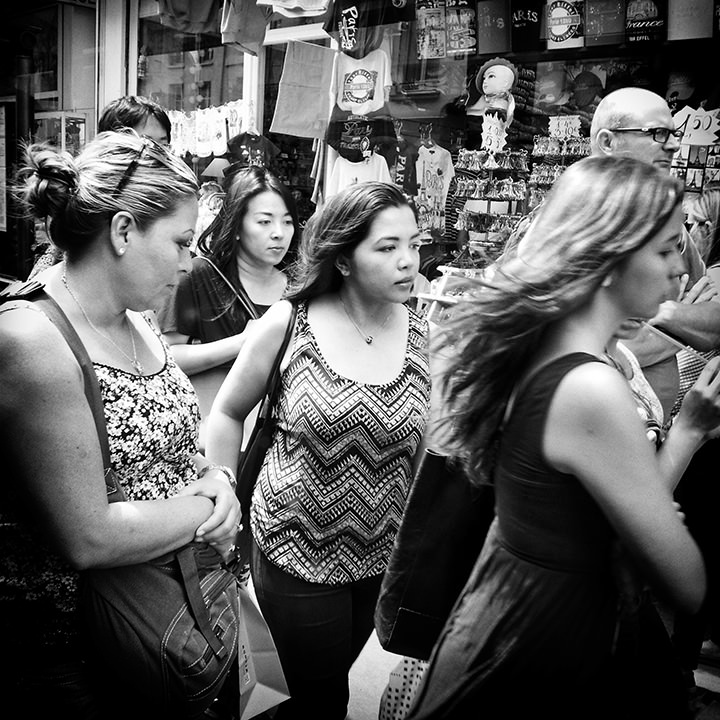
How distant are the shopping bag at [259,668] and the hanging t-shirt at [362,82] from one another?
3677 mm

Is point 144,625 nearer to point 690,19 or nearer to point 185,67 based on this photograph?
point 690,19

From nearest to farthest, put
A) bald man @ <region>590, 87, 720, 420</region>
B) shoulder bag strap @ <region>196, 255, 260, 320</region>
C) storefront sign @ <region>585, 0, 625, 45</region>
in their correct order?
1. bald man @ <region>590, 87, 720, 420</region>
2. shoulder bag strap @ <region>196, 255, 260, 320</region>
3. storefront sign @ <region>585, 0, 625, 45</region>

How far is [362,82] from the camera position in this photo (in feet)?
16.0

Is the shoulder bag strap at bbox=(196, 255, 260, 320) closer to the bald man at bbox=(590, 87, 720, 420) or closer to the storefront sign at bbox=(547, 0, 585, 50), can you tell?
the bald man at bbox=(590, 87, 720, 420)

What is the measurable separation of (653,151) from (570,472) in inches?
82.8

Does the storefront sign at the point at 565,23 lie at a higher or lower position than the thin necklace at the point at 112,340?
→ higher

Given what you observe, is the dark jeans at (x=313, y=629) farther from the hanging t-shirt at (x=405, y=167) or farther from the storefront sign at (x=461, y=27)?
the storefront sign at (x=461, y=27)

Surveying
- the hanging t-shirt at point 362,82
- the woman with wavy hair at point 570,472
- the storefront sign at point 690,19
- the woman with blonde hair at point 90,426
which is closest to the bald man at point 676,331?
the storefront sign at point 690,19

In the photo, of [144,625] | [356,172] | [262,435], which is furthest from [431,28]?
[144,625]

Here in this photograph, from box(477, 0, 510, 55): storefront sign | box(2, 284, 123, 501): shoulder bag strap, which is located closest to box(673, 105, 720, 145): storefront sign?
box(477, 0, 510, 55): storefront sign

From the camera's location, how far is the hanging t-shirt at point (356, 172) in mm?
4871

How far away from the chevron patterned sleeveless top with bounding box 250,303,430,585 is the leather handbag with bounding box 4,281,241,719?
1.92 ft

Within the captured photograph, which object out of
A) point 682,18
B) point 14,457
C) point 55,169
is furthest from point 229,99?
point 14,457

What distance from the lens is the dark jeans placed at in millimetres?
2193
